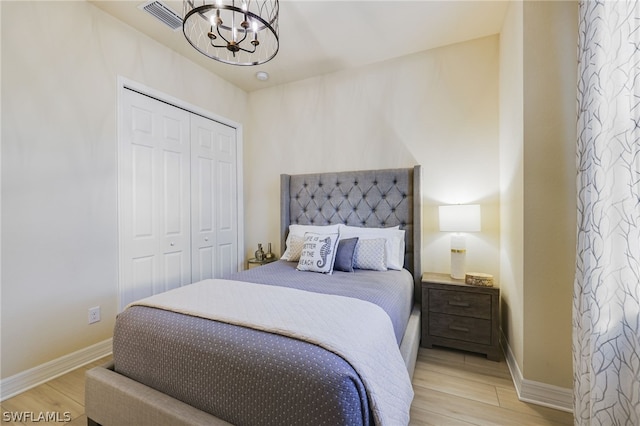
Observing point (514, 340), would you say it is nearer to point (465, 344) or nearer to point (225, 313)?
point (465, 344)

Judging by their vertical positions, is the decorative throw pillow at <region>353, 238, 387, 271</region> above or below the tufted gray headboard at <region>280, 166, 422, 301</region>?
below

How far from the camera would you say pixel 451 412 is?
1540 millimetres

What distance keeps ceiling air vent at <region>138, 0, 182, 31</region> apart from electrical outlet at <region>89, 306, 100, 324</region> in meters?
2.44

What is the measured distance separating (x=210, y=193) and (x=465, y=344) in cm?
293

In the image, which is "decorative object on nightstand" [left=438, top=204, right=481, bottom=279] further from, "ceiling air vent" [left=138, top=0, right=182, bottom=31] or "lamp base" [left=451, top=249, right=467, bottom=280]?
"ceiling air vent" [left=138, top=0, right=182, bottom=31]

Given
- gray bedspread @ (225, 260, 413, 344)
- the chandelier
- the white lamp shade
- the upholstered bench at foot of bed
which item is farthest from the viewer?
the white lamp shade

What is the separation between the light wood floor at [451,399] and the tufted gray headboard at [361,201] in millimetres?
703

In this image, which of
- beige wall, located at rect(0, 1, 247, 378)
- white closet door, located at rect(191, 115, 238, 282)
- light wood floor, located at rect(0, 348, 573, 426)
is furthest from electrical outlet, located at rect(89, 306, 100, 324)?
white closet door, located at rect(191, 115, 238, 282)

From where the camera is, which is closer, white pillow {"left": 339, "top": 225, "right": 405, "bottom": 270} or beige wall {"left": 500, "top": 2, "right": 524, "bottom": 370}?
beige wall {"left": 500, "top": 2, "right": 524, "bottom": 370}

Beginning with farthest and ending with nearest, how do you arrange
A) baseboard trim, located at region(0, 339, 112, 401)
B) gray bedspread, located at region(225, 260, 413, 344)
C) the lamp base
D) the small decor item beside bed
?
1. the lamp base
2. the small decor item beside bed
3. baseboard trim, located at region(0, 339, 112, 401)
4. gray bedspread, located at region(225, 260, 413, 344)

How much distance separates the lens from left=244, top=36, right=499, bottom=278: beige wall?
2.48 m

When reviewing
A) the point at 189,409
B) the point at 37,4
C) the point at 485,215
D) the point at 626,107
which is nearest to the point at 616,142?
the point at 626,107

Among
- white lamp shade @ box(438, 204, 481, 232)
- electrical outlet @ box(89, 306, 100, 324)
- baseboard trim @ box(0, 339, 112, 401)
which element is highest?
white lamp shade @ box(438, 204, 481, 232)

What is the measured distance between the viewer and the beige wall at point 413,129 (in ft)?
8.14
